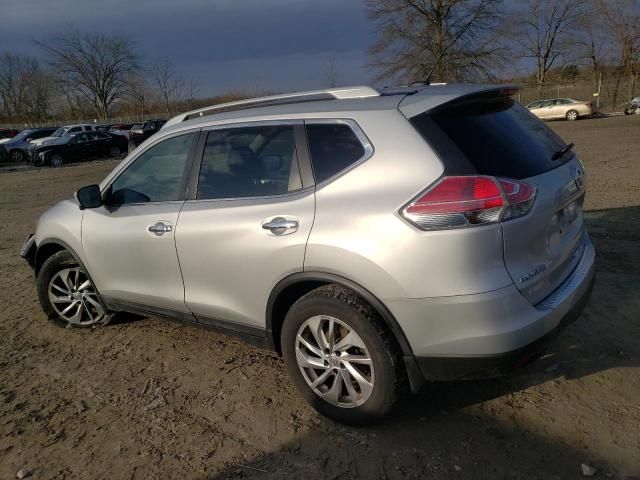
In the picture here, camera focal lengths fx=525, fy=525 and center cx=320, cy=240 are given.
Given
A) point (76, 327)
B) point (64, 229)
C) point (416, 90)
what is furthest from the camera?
point (76, 327)

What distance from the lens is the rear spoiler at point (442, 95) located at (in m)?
2.67

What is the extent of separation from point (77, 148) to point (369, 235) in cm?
2600

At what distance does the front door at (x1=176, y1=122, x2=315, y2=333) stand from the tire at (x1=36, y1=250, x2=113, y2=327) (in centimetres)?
141

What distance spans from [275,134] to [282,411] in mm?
1660

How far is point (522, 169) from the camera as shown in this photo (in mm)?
2641

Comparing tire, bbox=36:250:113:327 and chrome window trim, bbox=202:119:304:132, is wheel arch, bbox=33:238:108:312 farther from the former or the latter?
chrome window trim, bbox=202:119:304:132

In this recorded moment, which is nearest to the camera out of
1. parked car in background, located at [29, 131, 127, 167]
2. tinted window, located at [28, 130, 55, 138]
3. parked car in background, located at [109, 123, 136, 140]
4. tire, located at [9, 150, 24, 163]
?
parked car in background, located at [29, 131, 127, 167]

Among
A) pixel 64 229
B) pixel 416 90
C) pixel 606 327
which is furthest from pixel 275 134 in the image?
pixel 606 327

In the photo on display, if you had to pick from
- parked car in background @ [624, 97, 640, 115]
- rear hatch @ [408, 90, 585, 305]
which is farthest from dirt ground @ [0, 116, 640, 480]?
parked car in background @ [624, 97, 640, 115]

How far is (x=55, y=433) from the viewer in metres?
3.09

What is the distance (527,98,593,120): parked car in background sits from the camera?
32.8 m

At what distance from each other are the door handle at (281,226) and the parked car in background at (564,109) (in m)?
33.3

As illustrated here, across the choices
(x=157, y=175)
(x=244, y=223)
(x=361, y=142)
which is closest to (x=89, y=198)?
(x=157, y=175)

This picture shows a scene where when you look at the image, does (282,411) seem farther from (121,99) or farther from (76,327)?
(121,99)
